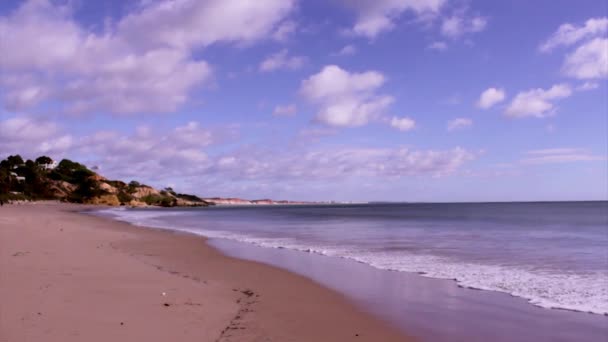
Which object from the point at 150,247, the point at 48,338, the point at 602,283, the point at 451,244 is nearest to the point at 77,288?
the point at 48,338

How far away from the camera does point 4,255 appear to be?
37.2 feet

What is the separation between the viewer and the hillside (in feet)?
320

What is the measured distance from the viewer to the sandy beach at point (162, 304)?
596cm

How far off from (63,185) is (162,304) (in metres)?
123

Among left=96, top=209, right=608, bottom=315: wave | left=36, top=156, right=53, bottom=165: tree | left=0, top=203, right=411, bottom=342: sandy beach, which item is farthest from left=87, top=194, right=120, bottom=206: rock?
left=96, top=209, right=608, bottom=315: wave

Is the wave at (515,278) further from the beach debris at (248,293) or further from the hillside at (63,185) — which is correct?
the hillside at (63,185)

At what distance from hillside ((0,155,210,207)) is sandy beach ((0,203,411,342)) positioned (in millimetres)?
80743

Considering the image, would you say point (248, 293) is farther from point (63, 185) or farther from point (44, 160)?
point (44, 160)

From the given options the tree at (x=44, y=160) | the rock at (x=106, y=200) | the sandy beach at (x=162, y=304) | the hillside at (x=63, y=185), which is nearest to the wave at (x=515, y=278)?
the sandy beach at (x=162, y=304)

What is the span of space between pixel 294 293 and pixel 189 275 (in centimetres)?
303

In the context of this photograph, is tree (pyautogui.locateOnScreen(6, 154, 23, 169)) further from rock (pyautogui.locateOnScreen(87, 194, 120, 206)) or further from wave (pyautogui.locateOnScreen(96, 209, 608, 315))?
wave (pyautogui.locateOnScreen(96, 209, 608, 315))

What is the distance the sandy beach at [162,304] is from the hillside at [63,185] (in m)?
80.7

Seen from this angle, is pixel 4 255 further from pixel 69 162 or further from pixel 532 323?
pixel 69 162

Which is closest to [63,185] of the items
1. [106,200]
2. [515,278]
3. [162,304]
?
[106,200]
